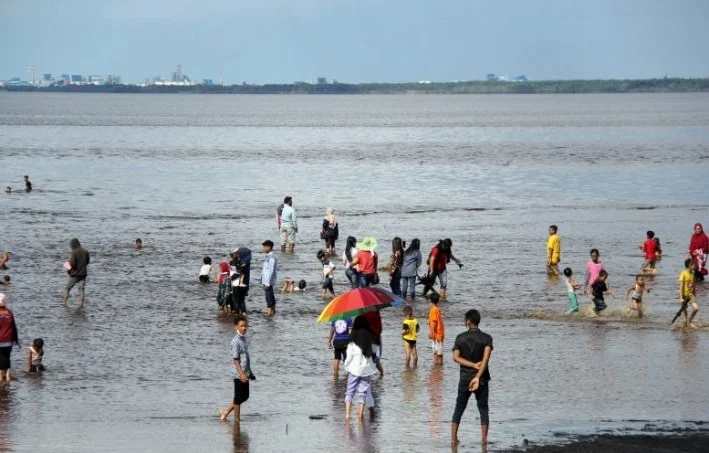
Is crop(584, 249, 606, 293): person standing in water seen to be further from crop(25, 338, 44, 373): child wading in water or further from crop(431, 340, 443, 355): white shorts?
crop(25, 338, 44, 373): child wading in water

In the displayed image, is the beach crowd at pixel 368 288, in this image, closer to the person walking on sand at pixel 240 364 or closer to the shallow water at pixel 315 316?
the person walking on sand at pixel 240 364

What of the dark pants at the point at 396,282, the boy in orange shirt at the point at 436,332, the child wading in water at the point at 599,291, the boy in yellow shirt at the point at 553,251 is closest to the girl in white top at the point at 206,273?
the dark pants at the point at 396,282

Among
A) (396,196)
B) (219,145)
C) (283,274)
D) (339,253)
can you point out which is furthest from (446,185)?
(219,145)

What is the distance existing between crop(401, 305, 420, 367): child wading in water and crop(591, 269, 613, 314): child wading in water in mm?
5459

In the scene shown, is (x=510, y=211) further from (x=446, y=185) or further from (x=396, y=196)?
(x=446, y=185)

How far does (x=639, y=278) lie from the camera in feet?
72.4

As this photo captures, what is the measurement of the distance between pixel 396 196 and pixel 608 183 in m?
12.9

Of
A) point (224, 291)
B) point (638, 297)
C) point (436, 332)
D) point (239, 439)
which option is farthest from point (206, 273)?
point (239, 439)

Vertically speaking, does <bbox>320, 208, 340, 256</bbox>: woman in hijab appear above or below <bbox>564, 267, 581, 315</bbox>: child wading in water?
above

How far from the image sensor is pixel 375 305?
15.3m

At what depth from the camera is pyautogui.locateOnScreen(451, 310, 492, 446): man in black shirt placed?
530 inches

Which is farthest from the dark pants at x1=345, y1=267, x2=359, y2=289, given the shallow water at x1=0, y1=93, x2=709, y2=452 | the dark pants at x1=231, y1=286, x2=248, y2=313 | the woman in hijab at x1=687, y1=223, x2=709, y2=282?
the woman in hijab at x1=687, y1=223, x2=709, y2=282

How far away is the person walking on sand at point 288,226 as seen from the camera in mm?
32250

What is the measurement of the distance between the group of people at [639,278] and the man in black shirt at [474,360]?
8569 mm
